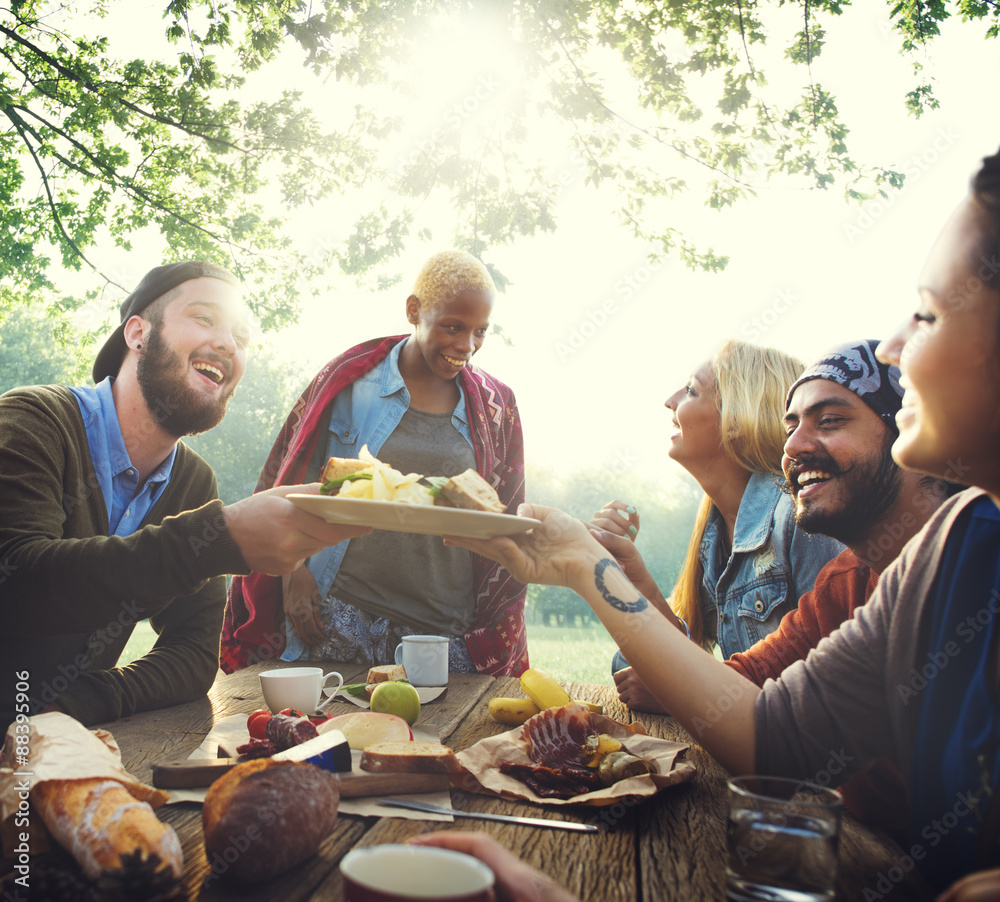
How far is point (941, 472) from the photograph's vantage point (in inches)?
54.7

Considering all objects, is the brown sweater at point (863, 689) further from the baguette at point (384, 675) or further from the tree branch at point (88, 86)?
the tree branch at point (88, 86)

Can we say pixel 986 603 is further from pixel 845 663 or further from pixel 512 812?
pixel 512 812

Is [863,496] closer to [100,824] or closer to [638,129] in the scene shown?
[100,824]

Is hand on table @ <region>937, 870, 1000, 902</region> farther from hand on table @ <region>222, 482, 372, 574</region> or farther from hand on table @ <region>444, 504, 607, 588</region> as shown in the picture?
hand on table @ <region>222, 482, 372, 574</region>

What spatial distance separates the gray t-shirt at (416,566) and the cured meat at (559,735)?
170cm

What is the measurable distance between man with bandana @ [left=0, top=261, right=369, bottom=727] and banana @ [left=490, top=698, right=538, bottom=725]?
759mm

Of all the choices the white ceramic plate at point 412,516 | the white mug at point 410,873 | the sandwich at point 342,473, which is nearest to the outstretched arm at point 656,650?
the white ceramic plate at point 412,516

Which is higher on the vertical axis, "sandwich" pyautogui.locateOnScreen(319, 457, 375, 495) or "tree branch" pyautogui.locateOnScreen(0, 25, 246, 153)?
"tree branch" pyautogui.locateOnScreen(0, 25, 246, 153)

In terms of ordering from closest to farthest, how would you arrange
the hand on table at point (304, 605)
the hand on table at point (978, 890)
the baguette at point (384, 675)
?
the hand on table at point (978, 890) < the baguette at point (384, 675) < the hand on table at point (304, 605)

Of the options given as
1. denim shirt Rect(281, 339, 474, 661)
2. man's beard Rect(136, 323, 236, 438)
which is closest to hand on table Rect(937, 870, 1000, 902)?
man's beard Rect(136, 323, 236, 438)

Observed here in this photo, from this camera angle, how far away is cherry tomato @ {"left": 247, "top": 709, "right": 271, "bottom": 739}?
1796 millimetres

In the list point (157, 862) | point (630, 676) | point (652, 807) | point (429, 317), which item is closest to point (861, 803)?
point (652, 807)

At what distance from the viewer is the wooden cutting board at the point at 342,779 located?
145cm

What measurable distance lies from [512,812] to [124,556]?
1297mm
